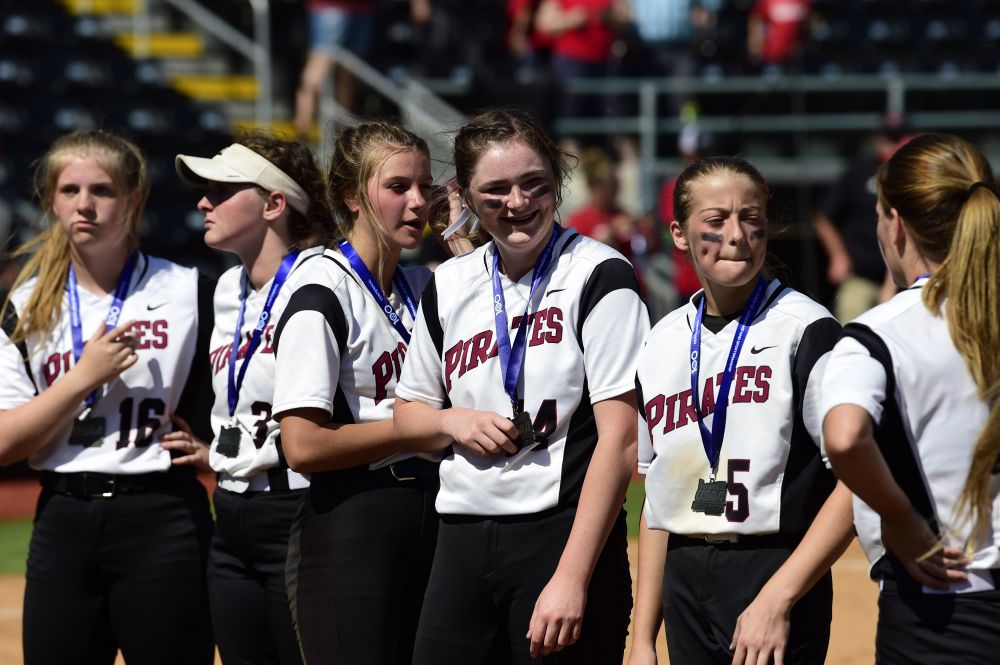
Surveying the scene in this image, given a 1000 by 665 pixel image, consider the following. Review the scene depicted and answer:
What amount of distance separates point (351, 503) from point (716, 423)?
0.99 meters

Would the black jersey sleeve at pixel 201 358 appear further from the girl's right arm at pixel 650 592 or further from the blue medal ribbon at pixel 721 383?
the blue medal ribbon at pixel 721 383

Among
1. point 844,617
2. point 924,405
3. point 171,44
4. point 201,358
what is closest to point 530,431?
point 924,405

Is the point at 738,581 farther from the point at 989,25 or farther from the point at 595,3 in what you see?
the point at 989,25

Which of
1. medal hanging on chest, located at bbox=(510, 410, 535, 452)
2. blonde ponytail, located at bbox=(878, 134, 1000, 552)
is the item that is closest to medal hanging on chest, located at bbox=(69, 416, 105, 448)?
medal hanging on chest, located at bbox=(510, 410, 535, 452)

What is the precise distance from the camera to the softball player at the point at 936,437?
97.1 inches

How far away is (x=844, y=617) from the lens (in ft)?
21.3

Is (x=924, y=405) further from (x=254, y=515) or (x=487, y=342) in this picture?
(x=254, y=515)

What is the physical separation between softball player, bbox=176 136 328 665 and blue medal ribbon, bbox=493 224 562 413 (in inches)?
28.0

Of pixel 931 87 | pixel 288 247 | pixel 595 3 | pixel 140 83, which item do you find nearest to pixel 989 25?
pixel 931 87

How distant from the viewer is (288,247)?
155 inches

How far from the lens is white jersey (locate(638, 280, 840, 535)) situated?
2.85 meters

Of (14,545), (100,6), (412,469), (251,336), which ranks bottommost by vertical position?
(14,545)

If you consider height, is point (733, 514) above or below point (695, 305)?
below

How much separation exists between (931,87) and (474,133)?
11450mm
